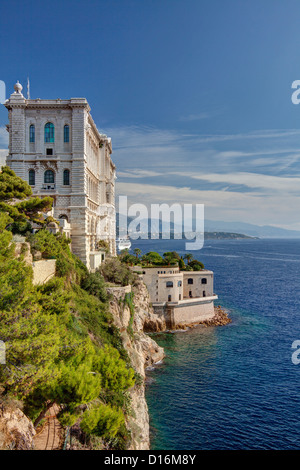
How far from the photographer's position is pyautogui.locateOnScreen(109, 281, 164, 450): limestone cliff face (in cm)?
2572

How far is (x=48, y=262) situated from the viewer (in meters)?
29.3

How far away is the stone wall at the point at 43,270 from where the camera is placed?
87.6ft

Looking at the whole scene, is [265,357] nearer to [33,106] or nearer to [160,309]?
[160,309]

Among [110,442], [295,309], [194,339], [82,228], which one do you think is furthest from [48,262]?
[295,309]

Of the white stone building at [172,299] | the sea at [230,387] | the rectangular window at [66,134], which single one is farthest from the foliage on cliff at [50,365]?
the white stone building at [172,299]

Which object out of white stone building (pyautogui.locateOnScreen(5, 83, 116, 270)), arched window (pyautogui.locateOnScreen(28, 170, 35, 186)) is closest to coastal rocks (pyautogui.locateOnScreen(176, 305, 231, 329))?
white stone building (pyautogui.locateOnScreen(5, 83, 116, 270))

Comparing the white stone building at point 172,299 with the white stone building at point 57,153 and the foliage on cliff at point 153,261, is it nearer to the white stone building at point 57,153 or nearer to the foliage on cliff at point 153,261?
the foliage on cliff at point 153,261

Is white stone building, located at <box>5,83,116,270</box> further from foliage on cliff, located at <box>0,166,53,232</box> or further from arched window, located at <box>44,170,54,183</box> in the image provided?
foliage on cliff, located at <box>0,166,53,232</box>

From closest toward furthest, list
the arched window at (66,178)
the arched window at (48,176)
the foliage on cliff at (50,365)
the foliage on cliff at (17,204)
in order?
the foliage on cliff at (50,365), the foliage on cliff at (17,204), the arched window at (66,178), the arched window at (48,176)

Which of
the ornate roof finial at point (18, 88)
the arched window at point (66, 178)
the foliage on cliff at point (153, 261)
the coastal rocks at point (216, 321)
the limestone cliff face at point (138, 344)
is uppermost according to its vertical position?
the ornate roof finial at point (18, 88)

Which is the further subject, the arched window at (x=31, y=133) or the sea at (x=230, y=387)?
the arched window at (x=31, y=133)

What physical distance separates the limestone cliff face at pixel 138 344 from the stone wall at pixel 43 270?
9601 millimetres

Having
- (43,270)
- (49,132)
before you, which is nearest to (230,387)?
(43,270)

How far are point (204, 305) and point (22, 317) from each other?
4627 cm
